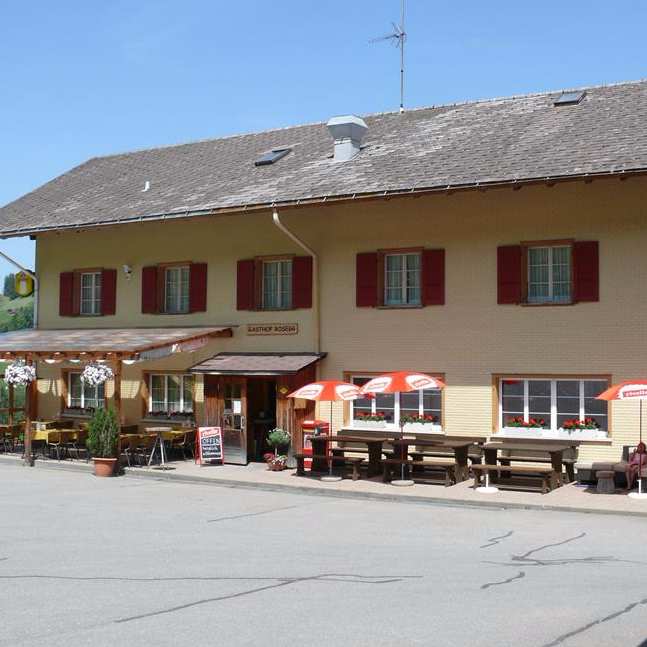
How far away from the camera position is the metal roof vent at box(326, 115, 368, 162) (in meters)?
21.3

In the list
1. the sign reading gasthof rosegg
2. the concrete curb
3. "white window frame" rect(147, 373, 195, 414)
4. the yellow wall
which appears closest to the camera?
the concrete curb

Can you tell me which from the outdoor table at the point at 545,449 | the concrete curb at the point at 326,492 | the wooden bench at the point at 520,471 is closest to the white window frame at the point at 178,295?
the concrete curb at the point at 326,492

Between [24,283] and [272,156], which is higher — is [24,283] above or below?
below

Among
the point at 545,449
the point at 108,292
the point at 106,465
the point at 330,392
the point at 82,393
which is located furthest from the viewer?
the point at 82,393

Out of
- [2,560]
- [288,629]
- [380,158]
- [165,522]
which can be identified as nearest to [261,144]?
[380,158]

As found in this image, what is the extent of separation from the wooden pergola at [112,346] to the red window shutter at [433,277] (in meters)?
4.78

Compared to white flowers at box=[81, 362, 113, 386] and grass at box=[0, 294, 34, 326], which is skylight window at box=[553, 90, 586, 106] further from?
grass at box=[0, 294, 34, 326]

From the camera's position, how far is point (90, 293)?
24.6 m

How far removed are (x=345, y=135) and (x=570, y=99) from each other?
4863 mm

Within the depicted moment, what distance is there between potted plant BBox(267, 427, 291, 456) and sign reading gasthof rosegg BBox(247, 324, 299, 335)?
7.26ft

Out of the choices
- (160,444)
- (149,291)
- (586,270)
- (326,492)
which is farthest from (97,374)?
(586,270)

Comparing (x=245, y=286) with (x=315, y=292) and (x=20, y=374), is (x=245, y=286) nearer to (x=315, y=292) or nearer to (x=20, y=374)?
(x=315, y=292)

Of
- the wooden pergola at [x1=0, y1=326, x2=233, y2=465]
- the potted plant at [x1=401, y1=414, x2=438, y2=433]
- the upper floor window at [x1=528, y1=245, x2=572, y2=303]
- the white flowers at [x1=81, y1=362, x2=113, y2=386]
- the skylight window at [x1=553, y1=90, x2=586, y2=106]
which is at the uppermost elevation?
the skylight window at [x1=553, y1=90, x2=586, y2=106]

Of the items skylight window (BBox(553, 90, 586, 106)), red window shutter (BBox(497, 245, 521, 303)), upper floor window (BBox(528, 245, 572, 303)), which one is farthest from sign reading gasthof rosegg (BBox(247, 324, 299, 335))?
skylight window (BBox(553, 90, 586, 106))
